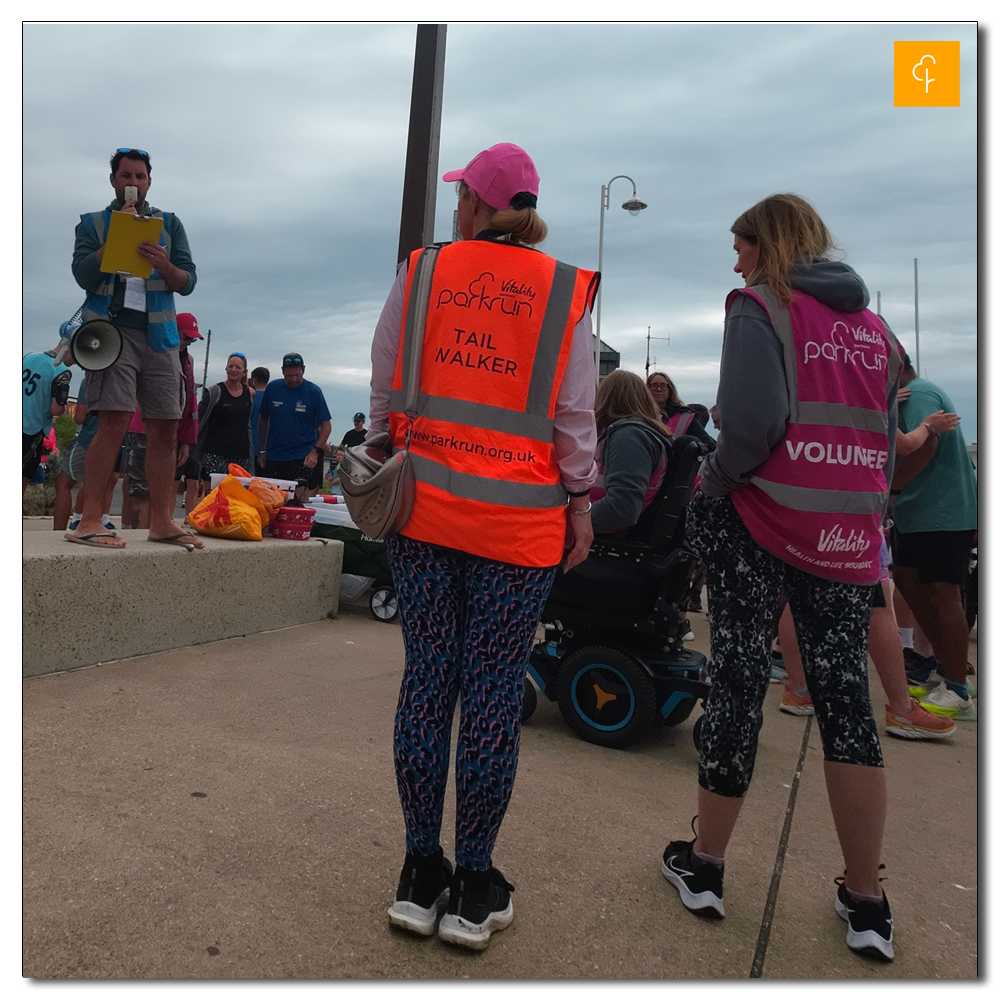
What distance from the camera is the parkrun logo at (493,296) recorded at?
1.81 m

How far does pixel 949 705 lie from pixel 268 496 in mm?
3960

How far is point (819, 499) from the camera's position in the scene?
6.35ft

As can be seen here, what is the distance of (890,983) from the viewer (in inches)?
68.6

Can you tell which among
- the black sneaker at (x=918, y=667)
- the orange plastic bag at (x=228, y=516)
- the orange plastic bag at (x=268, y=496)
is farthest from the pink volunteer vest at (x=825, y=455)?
the orange plastic bag at (x=268, y=496)

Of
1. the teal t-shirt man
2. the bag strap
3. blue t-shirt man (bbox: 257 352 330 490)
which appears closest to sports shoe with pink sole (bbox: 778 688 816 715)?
the teal t-shirt man

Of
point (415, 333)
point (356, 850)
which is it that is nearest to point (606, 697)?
point (356, 850)

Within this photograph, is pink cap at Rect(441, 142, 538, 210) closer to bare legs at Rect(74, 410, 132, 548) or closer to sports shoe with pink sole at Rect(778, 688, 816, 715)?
bare legs at Rect(74, 410, 132, 548)

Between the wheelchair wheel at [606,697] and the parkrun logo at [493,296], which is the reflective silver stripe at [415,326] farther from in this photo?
the wheelchair wheel at [606,697]

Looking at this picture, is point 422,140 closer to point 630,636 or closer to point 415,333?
point 630,636

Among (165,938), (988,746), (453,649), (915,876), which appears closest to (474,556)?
(453,649)

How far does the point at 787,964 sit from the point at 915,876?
2.45 ft

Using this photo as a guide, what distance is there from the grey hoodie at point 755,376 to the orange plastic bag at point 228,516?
3.37 m

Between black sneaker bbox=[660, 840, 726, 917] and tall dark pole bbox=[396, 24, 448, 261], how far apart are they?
12.0 feet

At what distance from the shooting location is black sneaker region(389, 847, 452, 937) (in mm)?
1800
